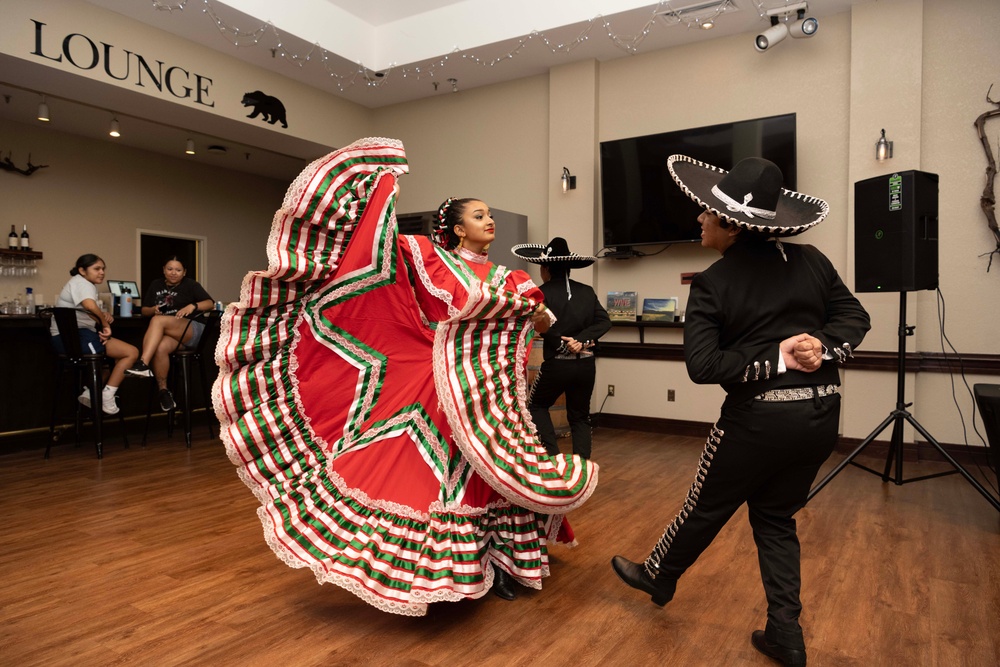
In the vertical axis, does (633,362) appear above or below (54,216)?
below

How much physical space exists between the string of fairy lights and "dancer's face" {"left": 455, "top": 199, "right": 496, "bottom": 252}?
3373 mm

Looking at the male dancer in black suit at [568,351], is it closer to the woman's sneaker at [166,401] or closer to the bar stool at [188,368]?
the bar stool at [188,368]

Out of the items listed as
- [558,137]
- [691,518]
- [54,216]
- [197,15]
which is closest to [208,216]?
[54,216]

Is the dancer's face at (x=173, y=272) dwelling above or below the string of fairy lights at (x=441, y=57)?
below

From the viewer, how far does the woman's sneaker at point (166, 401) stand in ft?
17.5

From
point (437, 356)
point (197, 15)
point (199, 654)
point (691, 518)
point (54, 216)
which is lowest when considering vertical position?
point (199, 654)

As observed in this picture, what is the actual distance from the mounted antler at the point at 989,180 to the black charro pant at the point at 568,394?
120 inches

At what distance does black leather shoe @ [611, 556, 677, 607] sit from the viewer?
2.29 metres

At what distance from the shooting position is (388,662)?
2.01 metres

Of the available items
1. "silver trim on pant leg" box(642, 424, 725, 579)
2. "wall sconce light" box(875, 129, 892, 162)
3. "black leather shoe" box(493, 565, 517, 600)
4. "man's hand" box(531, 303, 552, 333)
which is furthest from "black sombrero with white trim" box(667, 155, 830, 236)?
"wall sconce light" box(875, 129, 892, 162)

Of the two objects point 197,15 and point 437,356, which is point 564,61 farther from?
point 437,356

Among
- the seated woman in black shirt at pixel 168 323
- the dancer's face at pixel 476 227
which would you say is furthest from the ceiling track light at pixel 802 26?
the seated woman in black shirt at pixel 168 323

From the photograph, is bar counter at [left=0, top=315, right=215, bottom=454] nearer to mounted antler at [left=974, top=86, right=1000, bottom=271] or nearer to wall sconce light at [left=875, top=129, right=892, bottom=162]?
wall sconce light at [left=875, top=129, right=892, bottom=162]

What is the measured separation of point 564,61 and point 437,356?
4.89m
